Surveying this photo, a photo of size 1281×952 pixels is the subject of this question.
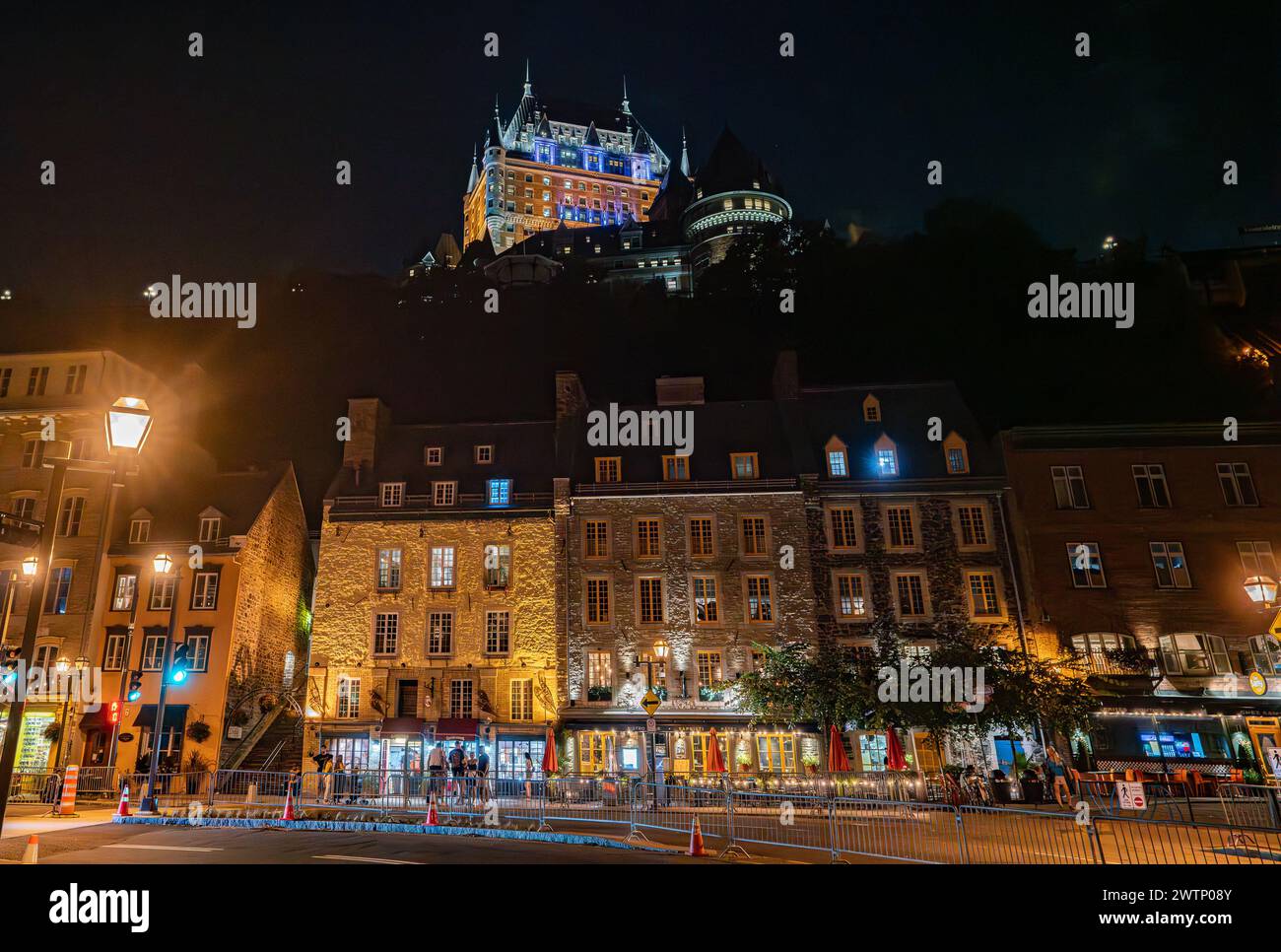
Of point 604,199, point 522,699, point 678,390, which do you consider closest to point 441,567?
point 522,699

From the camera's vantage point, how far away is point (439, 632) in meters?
33.5

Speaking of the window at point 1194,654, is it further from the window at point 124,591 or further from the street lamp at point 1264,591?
the window at point 124,591

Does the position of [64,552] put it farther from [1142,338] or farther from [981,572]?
[1142,338]

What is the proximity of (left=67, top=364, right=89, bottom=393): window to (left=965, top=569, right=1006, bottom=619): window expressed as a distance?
39.7 meters

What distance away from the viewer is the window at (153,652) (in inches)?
1288

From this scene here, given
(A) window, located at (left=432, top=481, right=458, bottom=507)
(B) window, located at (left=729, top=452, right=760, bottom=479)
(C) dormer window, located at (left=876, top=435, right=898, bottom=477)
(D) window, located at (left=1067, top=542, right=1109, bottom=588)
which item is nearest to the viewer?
(D) window, located at (left=1067, top=542, right=1109, bottom=588)

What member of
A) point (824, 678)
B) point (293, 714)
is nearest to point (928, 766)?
point (824, 678)

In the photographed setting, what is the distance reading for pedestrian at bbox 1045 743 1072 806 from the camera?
23.5 meters

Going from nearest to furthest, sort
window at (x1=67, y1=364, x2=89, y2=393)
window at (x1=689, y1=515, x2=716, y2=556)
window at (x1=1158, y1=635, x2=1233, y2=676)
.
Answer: window at (x1=1158, y1=635, x2=1233, y2=676) → window at (x1=689, y1=515, x2=716, y2=556) → window at (x1=67, y1=364, x2=89, y2=393)

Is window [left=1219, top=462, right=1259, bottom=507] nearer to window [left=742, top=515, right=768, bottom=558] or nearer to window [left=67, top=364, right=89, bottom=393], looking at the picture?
window [left=742, top=515, right=768, bottom=558]

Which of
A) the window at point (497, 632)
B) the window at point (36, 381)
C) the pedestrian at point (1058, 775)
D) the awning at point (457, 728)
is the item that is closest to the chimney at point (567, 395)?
the window at point (497, 632)

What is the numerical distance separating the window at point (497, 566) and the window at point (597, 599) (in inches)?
132

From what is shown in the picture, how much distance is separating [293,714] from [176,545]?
349 inches

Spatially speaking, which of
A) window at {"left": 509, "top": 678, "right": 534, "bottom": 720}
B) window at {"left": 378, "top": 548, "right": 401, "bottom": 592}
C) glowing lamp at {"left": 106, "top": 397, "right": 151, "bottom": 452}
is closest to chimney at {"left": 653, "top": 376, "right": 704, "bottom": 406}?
window at {"left": 378, "top": 548, "right": 401, "bottom": 592}
